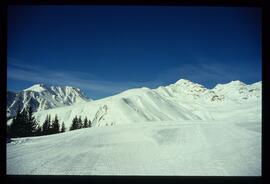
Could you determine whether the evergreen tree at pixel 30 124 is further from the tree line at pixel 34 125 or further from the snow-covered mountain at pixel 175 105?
the snow-covered mountain at pixel 175 105

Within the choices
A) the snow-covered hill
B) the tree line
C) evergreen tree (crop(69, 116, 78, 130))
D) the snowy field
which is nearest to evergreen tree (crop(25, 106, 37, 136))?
the tree line

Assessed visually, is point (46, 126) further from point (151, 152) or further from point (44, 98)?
point (151, 152)

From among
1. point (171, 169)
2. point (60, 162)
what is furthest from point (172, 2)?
point (60, 162)

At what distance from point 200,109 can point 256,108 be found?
1.07 metres

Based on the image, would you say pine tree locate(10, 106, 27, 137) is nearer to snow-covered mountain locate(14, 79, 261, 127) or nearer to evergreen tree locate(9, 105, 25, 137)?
evergreen tree locate(9, 105, 25, 137)

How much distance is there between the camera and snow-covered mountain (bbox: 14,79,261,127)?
488cm

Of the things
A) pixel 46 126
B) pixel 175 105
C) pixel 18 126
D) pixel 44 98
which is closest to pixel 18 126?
pixel 18 126

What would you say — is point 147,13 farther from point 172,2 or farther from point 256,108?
point 256,108

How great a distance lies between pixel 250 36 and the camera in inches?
184

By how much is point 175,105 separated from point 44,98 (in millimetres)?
2102

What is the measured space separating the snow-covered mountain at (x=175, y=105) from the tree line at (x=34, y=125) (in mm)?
91

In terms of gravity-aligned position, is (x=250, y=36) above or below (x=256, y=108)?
above

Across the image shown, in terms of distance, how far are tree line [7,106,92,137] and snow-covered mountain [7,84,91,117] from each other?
144 millimetres

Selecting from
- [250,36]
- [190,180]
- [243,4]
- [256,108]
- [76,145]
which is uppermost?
[243,4]
